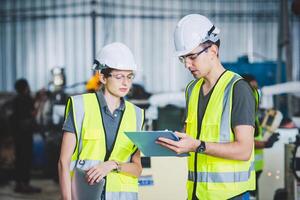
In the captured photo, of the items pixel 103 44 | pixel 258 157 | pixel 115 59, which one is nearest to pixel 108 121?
pixel 115 59

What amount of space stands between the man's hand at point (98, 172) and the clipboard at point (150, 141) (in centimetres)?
18

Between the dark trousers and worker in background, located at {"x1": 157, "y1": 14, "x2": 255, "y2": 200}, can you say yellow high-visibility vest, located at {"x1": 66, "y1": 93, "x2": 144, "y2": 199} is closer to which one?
worker in background, located at {"x1": 157, "y1": 14, "x2": 255, "y2": 200}

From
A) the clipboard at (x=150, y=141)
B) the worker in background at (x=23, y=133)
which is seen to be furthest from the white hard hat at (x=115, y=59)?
the worker in background at (x=23, y=133)

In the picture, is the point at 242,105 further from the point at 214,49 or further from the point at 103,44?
the point at 103,44

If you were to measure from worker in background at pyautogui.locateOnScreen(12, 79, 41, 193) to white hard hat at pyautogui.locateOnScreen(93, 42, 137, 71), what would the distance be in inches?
226

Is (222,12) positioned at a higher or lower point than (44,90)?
higher

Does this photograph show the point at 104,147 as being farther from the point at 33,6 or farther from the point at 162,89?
the point at 33,6

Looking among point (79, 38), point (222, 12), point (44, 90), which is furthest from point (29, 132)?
point (222, 12)

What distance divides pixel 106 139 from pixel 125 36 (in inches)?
356

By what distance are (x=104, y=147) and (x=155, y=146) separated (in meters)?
0.28

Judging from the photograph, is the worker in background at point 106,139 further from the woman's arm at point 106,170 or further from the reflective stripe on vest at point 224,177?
the reflective stripe on vest at point 224,177

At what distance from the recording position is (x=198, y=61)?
9.76 feet

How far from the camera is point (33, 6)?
12.7 metres

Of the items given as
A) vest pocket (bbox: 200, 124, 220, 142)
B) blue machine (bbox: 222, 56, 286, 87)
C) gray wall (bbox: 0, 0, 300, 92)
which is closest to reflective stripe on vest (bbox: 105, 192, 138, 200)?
vest pocket (bbox: 200, 124, 220, 142)
